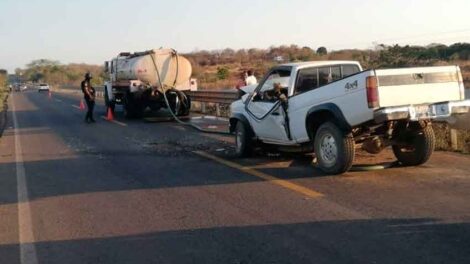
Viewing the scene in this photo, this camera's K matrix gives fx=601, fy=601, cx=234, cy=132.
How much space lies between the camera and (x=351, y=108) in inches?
328

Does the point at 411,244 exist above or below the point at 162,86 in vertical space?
below

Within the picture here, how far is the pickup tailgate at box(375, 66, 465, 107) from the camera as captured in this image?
26.4ft

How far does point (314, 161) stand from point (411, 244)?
4.86 meters

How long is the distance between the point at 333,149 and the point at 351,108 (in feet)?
2.56

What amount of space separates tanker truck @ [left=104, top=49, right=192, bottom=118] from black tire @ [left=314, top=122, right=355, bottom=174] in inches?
546

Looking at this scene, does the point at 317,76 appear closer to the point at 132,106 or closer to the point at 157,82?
the point at 157,82

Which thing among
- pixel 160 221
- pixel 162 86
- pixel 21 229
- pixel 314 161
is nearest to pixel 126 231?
pixel 160 221

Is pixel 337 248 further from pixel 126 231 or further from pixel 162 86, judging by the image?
pixel 162 86

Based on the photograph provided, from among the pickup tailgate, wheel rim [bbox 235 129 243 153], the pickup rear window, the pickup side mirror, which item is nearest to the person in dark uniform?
wheel rim [bbox 235 129 243 153]

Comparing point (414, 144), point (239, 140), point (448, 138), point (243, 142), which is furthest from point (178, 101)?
point (414, 144)

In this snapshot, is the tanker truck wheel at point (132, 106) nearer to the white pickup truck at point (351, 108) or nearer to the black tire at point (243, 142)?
the black tire at point (243, 142)

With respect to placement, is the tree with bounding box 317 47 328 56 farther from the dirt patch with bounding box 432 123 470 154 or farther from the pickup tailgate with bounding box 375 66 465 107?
the pickup tailgate with bounding box 375 66 465 107

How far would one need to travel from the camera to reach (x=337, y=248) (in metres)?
5.29

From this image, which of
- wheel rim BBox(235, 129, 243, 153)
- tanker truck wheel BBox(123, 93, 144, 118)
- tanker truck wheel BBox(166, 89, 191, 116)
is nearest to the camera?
wheel rim BBox(235, 129, 243, 153)
